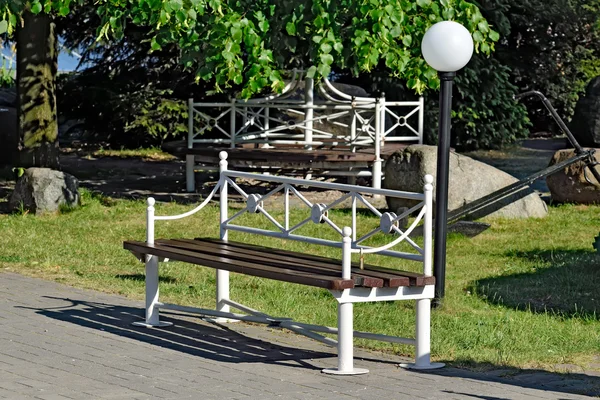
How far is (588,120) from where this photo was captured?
829 inches

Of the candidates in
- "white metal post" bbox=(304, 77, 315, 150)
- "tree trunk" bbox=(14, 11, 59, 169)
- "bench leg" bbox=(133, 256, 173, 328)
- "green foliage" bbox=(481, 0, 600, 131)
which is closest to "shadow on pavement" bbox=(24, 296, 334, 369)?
"bench leg" bbox=(133, 256, 173, 328)

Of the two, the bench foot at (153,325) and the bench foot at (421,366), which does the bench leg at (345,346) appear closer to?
the bench foot at (421,366)

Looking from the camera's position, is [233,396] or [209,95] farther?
[209,95]

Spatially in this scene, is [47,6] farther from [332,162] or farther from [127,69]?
[127,69]

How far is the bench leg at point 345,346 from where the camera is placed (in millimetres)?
6684

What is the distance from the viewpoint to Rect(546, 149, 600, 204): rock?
52.7 feet

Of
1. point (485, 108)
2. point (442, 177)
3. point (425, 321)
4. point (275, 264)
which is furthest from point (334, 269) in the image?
point (485, 108)

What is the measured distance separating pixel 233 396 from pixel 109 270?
191 inches

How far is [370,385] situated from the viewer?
6.39 metres

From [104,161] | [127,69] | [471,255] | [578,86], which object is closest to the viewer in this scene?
[471,255]

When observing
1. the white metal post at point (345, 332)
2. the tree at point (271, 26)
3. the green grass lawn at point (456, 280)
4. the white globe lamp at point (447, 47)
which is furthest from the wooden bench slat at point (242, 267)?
the tree at point (271, 26)

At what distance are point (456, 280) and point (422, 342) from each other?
144 inches

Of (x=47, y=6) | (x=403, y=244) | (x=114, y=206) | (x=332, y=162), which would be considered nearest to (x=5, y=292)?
(x=47, y=6)

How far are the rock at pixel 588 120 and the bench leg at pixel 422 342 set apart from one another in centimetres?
1481
